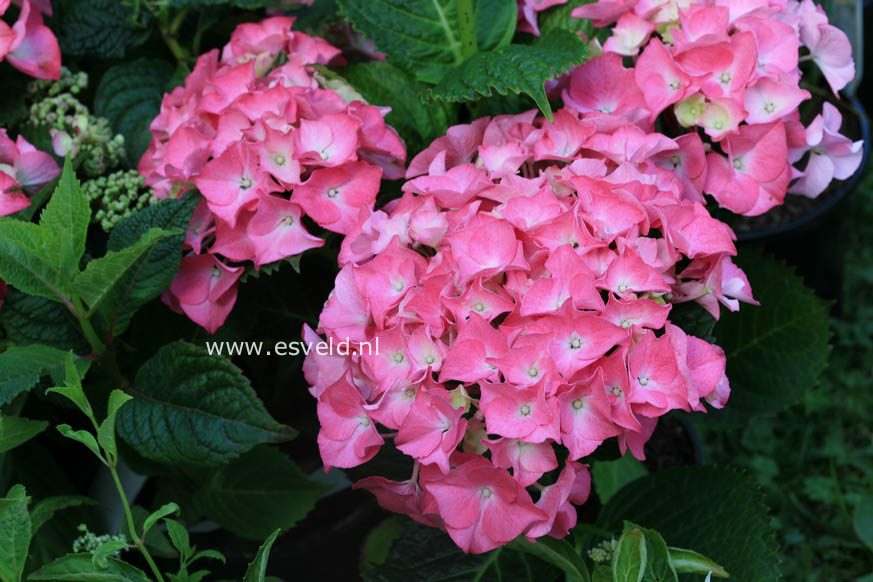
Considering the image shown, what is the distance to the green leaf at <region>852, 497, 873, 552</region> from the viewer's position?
51.0 inches

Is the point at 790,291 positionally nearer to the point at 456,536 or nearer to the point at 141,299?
the point at 456,536

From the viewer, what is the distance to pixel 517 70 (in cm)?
79

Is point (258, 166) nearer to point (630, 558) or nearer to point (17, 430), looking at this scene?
point (17, 430)

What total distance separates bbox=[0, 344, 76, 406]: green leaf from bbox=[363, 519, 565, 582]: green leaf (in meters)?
0.32

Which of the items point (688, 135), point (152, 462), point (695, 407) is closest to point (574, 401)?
point (695, 407)

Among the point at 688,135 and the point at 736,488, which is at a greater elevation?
the point at 688,135

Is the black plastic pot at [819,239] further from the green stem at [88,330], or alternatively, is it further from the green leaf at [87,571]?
the green leaf at [87,571]

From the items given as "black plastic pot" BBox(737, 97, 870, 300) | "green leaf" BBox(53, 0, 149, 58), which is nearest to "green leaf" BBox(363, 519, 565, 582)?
"green leaf" BBox(53, 0, 149, 58)

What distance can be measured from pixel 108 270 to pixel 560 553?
0.42 m

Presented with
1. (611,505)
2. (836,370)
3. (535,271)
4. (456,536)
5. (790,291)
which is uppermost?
(535,271)

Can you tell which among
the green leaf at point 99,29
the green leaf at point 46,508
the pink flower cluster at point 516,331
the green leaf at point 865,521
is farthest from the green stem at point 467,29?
the green leaf at point 865,521

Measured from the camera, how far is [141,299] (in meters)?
0.80

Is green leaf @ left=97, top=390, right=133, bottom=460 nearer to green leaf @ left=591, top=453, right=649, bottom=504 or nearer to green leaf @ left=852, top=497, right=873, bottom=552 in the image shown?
green leaf @ left=591, top=453, right=649, bottom=504

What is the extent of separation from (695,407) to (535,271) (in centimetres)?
15
